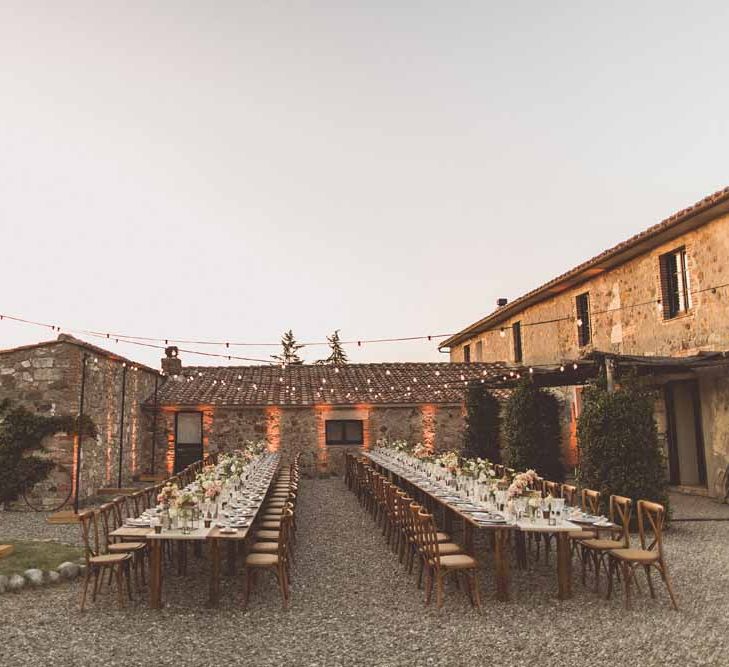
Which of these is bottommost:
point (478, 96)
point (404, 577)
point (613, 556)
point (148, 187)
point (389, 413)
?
point (404, 577)

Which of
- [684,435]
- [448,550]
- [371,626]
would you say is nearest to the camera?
[371,626]

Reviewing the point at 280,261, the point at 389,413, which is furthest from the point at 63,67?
the point at 389,413

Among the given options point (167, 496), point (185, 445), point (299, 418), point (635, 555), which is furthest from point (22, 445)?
point (635, 555)

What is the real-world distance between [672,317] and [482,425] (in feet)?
18.8

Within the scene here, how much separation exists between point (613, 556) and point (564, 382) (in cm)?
1007

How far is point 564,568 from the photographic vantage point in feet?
18.8

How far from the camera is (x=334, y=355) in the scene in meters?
51.9

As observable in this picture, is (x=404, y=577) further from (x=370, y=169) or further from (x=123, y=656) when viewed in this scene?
(x=370, y=169)

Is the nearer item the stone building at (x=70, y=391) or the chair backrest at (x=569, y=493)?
the chair backrest at (x=569, y=493)

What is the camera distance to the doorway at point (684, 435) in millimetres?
13570

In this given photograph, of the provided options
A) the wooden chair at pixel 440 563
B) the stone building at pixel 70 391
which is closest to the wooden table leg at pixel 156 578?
the wooden chair at pixel 440 563

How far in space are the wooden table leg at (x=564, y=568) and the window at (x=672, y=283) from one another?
341 inches

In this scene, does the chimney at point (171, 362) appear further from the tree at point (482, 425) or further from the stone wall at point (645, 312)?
the stone wall at point (645, 312)

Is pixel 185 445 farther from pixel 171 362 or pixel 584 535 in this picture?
pixel 584 535
